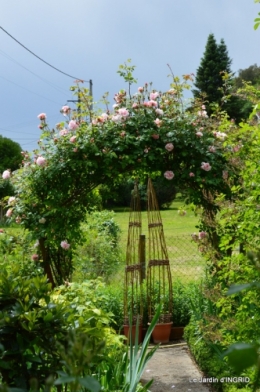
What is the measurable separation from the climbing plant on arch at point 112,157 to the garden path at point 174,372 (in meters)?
1.39

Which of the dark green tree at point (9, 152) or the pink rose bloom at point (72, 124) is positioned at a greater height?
the dark green tree at point (9, 152)

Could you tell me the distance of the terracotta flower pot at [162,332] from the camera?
202 inches

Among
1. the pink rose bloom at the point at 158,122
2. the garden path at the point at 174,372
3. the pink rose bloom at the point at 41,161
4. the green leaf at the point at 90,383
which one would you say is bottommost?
the garden path at the point at 174,372

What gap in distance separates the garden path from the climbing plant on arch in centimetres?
139

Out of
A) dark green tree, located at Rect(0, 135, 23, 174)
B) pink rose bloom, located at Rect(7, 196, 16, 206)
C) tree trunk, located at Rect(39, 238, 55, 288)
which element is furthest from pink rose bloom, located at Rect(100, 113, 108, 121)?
dark green tree, located at Rect(0, 135, 23, 174)

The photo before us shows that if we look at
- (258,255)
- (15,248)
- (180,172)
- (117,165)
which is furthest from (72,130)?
(258,255)

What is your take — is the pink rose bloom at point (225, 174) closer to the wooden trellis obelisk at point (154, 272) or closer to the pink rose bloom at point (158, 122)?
the pink rose bloom at point (158, 122)

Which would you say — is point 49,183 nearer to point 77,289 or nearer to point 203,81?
point 77,289

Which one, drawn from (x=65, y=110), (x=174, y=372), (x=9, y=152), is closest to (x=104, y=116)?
(x=65, y=110)

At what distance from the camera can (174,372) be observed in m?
4.28

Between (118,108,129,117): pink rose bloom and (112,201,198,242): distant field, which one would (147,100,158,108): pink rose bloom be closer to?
(118,108,129,117): pink rose bloom

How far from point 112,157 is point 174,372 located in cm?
198

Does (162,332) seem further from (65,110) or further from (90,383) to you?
(90,383)

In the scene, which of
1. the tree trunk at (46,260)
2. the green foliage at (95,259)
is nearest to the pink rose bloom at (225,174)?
the tree trunk at (46,260)
